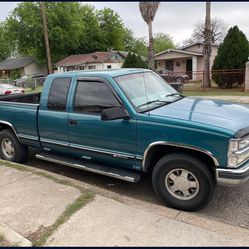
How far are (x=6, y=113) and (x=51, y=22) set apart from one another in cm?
4411

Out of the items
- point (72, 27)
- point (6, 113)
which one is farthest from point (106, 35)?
point (6, 113)

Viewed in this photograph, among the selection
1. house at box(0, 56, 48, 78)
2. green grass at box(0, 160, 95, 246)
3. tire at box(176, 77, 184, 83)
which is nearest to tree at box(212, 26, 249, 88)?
tire at box(176, 77, 184, 83)

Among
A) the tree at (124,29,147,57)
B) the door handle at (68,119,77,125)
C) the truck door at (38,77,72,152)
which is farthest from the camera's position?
the tree at (124,29,147,57)

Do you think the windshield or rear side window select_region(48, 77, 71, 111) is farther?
rear side window select_region(48, 77, 71, 111)

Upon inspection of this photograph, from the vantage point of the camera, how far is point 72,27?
156 feet

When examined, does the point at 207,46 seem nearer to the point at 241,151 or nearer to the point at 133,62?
the point at 133,62

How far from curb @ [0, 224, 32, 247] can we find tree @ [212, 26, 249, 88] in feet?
56.7

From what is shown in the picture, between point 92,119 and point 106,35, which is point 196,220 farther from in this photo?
point 106,35

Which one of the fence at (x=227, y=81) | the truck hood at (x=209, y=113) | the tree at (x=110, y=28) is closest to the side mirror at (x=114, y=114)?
the truck hood at (x=209, y=113)

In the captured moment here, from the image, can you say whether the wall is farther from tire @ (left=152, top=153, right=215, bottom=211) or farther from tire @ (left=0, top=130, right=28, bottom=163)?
tire @ (left=152, top=153, right=215, bottom=211)

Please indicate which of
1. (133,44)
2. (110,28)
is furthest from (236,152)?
(133,44)

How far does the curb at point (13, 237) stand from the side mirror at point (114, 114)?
1683 millimetres

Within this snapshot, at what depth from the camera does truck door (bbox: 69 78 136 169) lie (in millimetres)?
3996

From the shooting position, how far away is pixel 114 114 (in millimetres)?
3793
